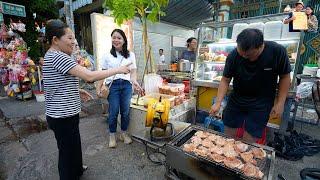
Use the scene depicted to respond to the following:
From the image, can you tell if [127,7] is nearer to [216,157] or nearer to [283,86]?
[283,86]

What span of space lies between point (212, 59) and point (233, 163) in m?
3.13

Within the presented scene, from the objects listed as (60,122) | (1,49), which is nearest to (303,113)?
(60,122)

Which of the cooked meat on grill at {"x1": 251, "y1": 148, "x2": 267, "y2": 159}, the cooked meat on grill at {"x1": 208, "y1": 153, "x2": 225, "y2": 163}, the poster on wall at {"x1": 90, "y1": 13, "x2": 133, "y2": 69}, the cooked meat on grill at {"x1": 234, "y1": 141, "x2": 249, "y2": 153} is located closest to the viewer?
the cooked meat on grill at {"x1": 208, "y1": 153, "x2": 225, "y2": 163}

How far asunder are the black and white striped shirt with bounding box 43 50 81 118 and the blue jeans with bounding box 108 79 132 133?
3.83 ft

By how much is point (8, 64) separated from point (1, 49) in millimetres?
1043

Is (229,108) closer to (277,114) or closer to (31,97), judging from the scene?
(277,114)

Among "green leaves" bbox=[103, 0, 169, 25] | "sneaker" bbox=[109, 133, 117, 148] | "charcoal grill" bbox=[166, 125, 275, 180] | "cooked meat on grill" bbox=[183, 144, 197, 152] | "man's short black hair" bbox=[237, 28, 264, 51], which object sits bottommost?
"sneaker" bbox=[109, 133, 117, 148]

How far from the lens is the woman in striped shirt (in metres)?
2.26

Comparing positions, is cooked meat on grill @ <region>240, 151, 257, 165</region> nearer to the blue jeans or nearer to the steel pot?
the blue jeans

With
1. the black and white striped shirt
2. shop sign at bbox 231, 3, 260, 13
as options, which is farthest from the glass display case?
shop sign at bbox 231, 3, 260, 13

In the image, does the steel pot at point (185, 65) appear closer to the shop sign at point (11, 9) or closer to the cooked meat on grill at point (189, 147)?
the cooked meat on grill at point (189, 147)

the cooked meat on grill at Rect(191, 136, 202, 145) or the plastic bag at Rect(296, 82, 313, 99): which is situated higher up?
the plastic bag at Rect(296, 82, 313, 99)

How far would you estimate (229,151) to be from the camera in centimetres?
249

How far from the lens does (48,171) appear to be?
3346 mm
